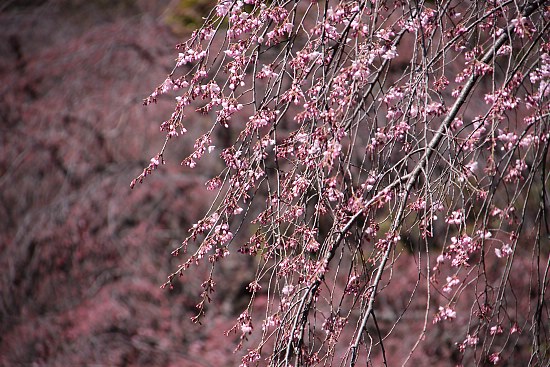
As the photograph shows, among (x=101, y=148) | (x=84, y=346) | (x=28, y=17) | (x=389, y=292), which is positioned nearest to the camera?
(x=84, y=346)

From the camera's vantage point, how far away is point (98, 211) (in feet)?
18.9

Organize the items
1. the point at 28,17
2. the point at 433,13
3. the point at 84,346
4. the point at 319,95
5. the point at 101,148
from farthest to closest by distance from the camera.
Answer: the point at 28,17 < the point at 101,148 < the point at 84,346 < the point at 433,13 < the point at 319,95

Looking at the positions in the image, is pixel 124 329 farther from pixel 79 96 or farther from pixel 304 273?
pixel 304 273

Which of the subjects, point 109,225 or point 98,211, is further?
point 98,211

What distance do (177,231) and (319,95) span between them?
13.1 feet

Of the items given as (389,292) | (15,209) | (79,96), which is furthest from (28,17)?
(389,292)

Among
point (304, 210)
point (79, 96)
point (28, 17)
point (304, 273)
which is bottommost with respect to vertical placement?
point (304, 273)

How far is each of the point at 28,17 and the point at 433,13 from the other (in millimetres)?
5561

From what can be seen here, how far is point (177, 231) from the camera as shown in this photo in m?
5.94

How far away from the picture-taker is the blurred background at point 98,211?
5.41m

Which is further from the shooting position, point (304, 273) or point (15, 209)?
point (15, 209)

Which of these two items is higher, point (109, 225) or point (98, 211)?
point (98, 211)

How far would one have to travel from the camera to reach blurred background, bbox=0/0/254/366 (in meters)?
5.41

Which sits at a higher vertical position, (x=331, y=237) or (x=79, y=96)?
(x=79, y=96)
